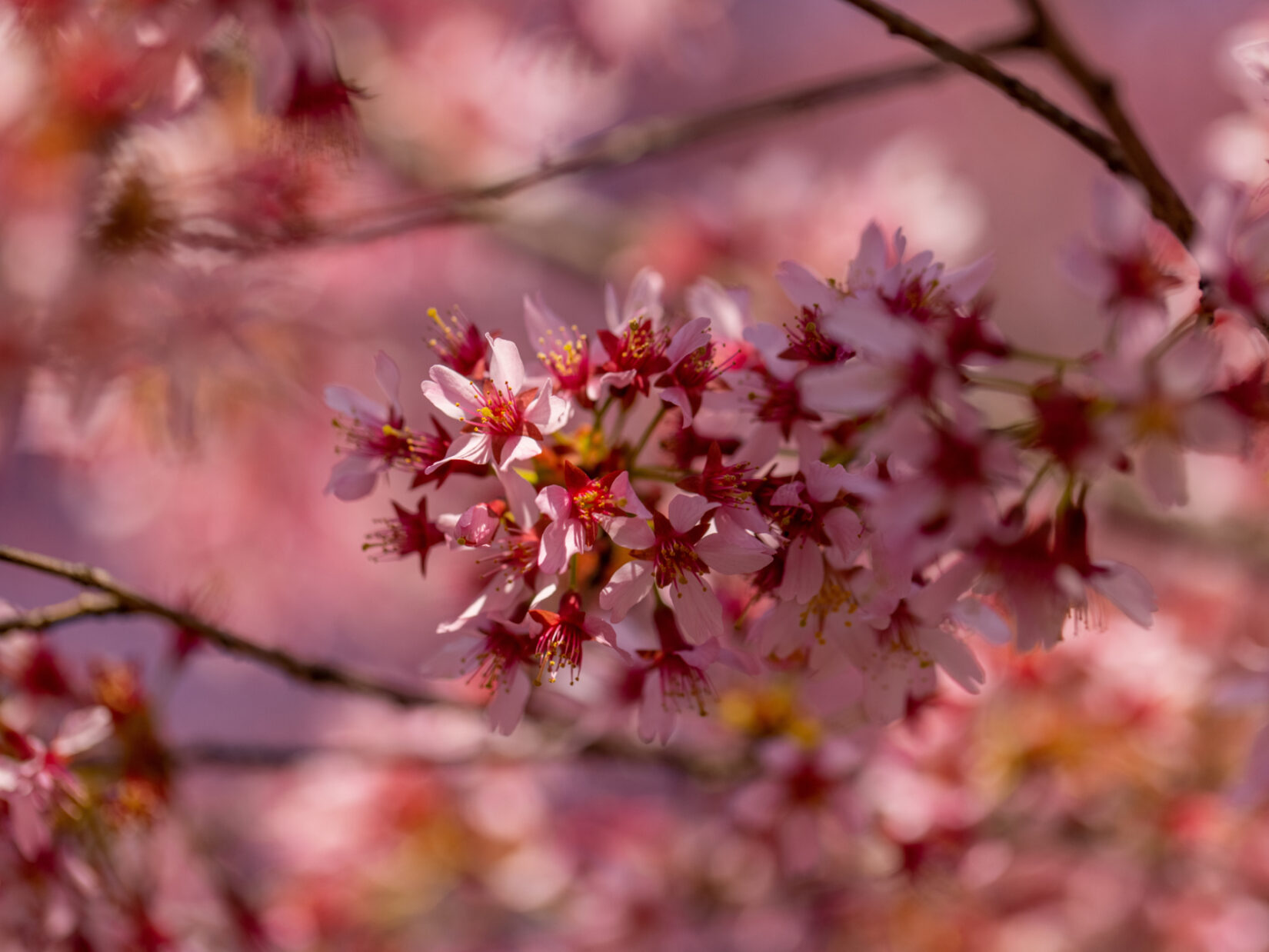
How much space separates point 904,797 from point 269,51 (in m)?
1.00

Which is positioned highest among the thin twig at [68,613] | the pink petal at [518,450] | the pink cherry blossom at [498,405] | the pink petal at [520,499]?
the pink cherry blossom at [498,405]

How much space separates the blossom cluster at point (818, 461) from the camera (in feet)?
1.52

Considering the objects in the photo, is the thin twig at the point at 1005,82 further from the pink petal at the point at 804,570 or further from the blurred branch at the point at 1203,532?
the blurred branch at the point at 1203,532

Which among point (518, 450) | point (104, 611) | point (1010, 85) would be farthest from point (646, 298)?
point (104, 611)

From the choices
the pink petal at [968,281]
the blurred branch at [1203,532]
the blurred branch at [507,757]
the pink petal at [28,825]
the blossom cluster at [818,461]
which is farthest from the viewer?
the blurred branch at [1203,532]

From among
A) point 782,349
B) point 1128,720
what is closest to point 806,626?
point 782,349

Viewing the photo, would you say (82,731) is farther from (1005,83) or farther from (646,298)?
(1005,83)

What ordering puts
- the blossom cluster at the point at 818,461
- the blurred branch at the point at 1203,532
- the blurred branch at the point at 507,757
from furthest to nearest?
the blurred branch at the point at 1203,532 < the blurred branch at the point at 507,757 < the blossom cluster at the point at 818,461

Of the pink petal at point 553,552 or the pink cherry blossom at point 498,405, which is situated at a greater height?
the pink cherry blossom at point 498,405

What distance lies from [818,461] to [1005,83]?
272 millimetres

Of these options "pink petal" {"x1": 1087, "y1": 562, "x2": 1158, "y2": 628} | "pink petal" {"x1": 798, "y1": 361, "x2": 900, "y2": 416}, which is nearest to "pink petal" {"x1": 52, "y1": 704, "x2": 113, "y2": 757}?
"pink petal" {"x1": 798, "y1": 361, "x2": 900, "y2": 416}

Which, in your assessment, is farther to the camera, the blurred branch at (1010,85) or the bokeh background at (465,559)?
the bokeh background at (465,559)

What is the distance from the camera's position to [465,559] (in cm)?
121

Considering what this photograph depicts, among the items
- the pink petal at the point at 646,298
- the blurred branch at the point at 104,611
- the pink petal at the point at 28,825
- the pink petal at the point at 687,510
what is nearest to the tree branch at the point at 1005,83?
the pink petal at the point at 646,298
